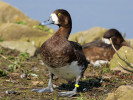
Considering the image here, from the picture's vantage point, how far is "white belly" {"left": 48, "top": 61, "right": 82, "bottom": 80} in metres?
5.67

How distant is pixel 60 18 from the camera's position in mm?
6043

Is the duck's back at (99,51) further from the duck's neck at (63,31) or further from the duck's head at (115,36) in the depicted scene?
the duck's neck at (63,31)

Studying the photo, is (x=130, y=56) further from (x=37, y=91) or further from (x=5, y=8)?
(x=5, y=8)

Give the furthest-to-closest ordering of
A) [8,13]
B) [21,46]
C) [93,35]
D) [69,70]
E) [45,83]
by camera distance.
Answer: [8,13], [93,35], [21,46], [45,83], [69,70]

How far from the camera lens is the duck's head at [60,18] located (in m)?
6.02

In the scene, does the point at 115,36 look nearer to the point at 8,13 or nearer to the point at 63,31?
the point at 63,31

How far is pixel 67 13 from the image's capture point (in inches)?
241

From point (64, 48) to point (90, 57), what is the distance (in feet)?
15.3

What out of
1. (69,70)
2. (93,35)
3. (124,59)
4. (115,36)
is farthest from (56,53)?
(93,35)

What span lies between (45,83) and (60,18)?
185 centimetres

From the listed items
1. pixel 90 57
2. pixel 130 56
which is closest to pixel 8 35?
pixel 90 57

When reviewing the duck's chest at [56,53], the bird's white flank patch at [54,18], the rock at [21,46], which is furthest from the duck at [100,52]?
the duck's chest at [56,53]

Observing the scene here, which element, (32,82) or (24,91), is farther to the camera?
(32,82)

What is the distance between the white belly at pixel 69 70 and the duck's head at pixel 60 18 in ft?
3.05
